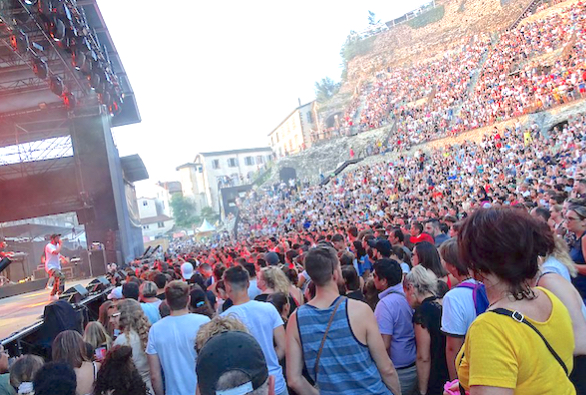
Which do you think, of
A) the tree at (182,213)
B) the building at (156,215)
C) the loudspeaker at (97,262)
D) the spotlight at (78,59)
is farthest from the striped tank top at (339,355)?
the tree at (182,213)

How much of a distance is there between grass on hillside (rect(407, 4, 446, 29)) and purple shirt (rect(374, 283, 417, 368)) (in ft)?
168

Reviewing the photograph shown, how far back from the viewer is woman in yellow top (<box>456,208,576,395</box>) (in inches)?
58.9

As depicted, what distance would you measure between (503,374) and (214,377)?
903 mm

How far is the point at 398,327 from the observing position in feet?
11.5

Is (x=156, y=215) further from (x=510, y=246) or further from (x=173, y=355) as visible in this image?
(x=510, y=246)

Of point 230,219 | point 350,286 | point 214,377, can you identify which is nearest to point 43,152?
point 350,286

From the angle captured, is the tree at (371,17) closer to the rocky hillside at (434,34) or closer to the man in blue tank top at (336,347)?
the rocky hillside at (434,34)

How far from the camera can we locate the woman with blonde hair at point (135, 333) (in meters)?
4.01

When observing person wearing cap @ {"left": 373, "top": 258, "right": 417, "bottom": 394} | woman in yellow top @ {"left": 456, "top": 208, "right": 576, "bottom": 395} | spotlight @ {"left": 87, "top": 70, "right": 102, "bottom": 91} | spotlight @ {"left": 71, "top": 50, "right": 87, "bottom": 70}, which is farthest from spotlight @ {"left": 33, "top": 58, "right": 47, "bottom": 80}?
woman in yellow top @ {"left": 456, "top": 208, "right": 576, "bottom": 395}

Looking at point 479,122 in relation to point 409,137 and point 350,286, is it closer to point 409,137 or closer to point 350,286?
point 409,137

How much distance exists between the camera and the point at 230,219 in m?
44.0

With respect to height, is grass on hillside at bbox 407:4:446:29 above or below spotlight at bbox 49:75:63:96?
above

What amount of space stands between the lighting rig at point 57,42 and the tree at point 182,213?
5251 cm

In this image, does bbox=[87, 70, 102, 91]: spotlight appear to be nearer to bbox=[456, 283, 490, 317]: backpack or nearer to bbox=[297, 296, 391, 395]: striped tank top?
bbox=[297, 296, 391, 395]: striped tank top
